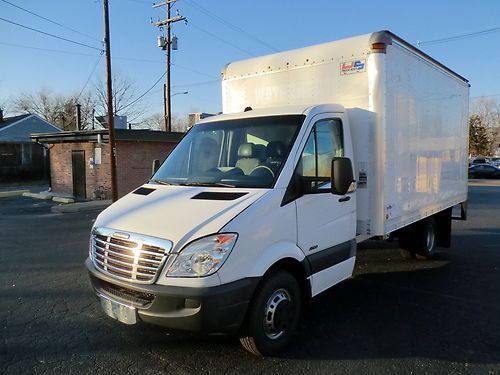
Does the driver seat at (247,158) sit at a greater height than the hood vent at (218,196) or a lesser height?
greater

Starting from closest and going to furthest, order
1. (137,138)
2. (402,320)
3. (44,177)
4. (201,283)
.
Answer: (201,283) → (402,320) → (137,138) → (44,177)

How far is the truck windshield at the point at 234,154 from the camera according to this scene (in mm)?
3893

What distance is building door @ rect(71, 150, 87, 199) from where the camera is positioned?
21098mm

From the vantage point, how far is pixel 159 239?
3.19m

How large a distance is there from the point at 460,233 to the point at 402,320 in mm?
6712

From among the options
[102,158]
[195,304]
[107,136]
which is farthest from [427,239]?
[102,158]

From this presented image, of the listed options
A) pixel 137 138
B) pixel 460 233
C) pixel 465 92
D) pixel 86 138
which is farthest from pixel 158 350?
pixel 86 138

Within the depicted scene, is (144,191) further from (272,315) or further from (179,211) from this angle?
(272,315)

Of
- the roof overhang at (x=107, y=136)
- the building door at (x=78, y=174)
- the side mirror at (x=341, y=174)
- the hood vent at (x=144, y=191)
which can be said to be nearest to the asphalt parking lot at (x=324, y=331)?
the hood vent at (x=144, y=191)

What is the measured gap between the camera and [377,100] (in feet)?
15.2

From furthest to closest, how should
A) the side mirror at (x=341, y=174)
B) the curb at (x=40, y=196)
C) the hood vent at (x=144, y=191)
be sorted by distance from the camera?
1. the curb at (x=40, y=196)
2. the hood vent at (x=144, y=191)
3. the side mirror at (x=341, y=174)

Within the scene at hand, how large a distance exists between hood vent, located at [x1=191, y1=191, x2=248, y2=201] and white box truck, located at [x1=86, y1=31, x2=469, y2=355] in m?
0.02

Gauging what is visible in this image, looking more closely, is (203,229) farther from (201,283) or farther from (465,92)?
(465,92)

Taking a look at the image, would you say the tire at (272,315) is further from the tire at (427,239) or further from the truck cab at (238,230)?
the tire at (427,239)
